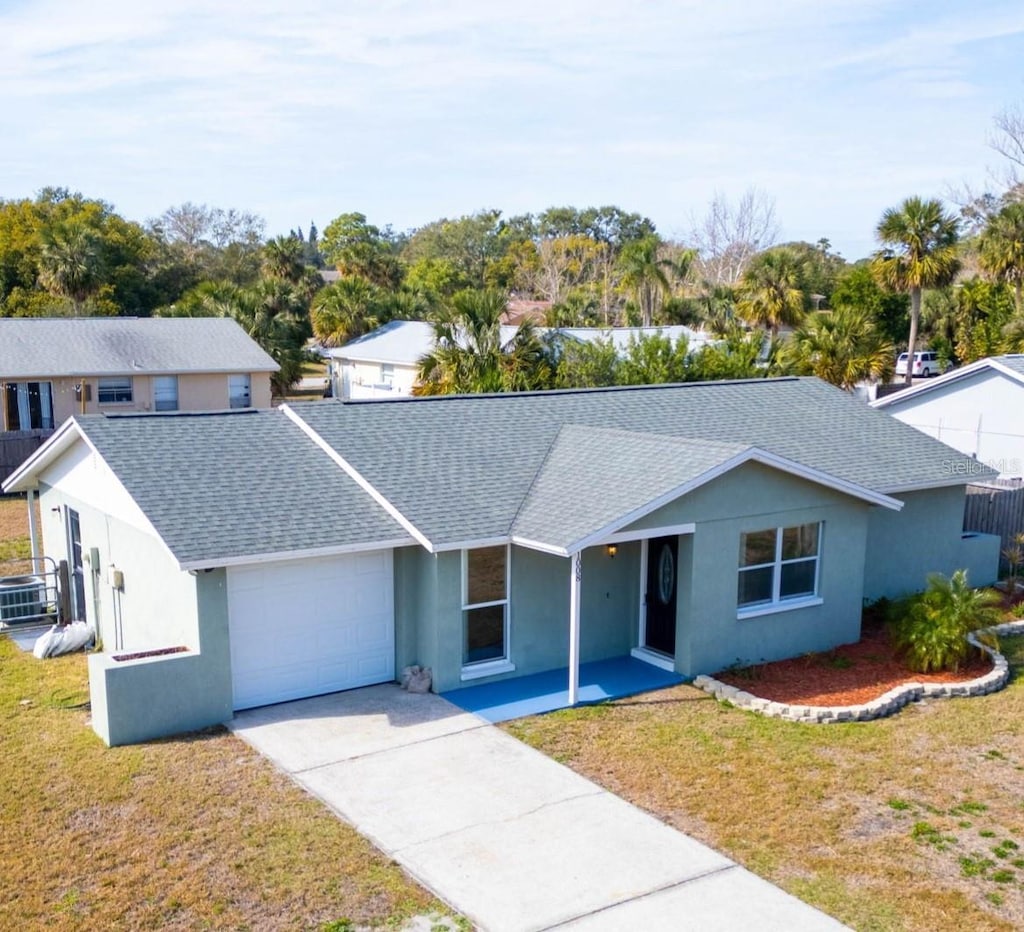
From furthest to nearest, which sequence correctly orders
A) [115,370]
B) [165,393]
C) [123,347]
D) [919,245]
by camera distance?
[919,245] → [165,393] → [123,347] → [115,370]

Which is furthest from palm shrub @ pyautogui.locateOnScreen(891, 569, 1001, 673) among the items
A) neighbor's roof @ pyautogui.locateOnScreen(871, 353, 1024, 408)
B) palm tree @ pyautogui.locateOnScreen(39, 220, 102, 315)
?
palm tree @ pyautogui.locateOnScreen(39, 220, 102, 315)

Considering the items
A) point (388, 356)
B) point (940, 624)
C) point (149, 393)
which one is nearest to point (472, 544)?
point (940, 624)

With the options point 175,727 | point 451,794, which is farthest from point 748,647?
point 175,727

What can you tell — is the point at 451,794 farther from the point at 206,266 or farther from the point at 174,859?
the point at 206,266

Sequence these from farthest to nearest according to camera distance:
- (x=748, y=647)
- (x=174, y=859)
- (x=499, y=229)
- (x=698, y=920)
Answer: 1. (x=499, y=229)
2. (x=748, y=647)
3. (x=174, y=859)
4. (x=698, y=920)

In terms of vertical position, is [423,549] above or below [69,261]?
below

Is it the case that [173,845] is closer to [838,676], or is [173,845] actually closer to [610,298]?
[838,676]

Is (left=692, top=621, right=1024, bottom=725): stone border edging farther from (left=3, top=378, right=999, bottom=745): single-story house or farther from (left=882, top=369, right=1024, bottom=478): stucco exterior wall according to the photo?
(left=882, top=369, right=1024, bottom=478): stucco exterior wall
